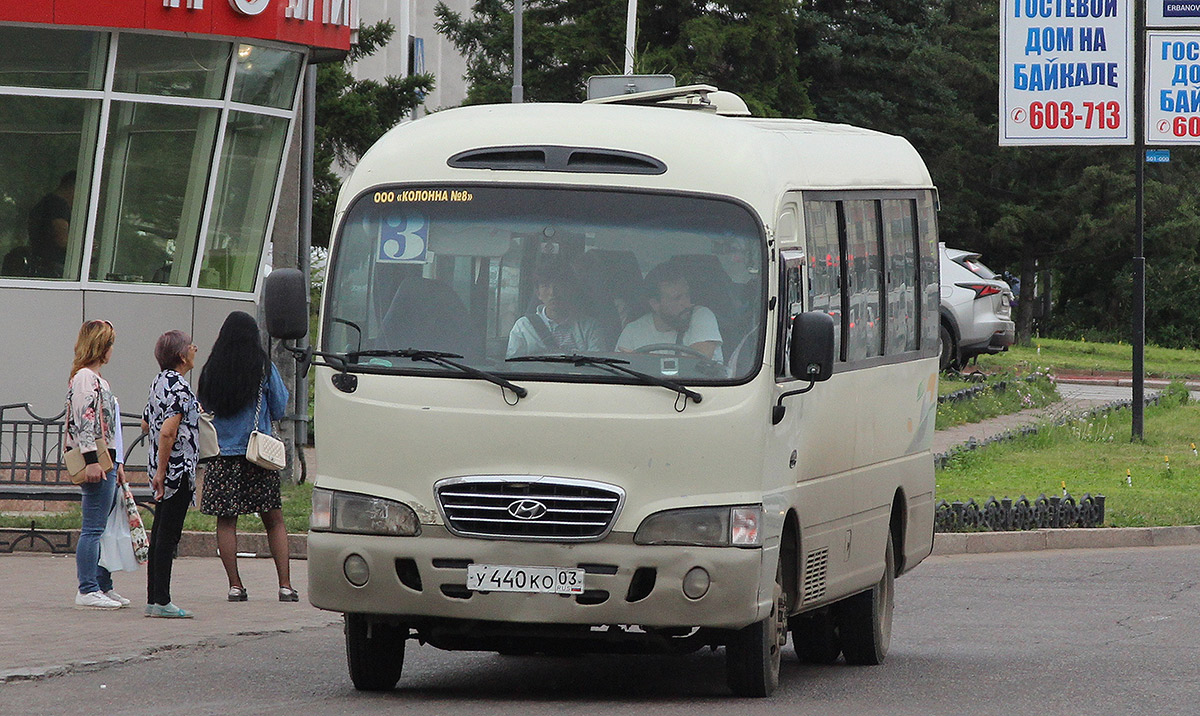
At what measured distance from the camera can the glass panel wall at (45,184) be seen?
65.4ft

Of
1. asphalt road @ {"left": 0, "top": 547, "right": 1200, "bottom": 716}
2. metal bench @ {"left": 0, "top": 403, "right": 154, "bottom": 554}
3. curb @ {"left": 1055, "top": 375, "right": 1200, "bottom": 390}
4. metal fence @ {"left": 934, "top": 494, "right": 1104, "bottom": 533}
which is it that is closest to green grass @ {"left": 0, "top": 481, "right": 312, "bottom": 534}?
metal bench @ {"left": 0, "top": 403, "right": 154, "bottom": 554}

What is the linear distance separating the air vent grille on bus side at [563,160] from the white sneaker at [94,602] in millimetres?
4470

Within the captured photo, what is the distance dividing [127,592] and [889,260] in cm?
550

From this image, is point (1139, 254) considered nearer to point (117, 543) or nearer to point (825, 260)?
point (825, 260)

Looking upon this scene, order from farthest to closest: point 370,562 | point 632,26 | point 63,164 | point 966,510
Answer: point 632,26 < point 63,164 < point 966,510 < point 370,562

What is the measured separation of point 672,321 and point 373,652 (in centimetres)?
205

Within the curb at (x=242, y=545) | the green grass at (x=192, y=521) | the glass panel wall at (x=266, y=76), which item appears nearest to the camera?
the curb at (x=242, y=545)

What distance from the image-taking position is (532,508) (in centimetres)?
862

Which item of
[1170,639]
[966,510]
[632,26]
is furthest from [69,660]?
[632,26]

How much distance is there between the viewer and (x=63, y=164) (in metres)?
20.1

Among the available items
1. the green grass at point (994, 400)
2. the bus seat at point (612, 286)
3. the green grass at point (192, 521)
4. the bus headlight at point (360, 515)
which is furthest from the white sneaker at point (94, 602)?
the green grass at point (994, 400)

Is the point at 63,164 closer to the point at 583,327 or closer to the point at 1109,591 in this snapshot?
the point at 1109,591

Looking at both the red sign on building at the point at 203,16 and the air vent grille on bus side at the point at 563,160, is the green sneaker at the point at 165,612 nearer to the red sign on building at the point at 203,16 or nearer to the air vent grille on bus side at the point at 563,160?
the air vent grille on bus side at the point at 563,160

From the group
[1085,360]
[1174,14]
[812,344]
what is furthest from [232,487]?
[1085,360]
